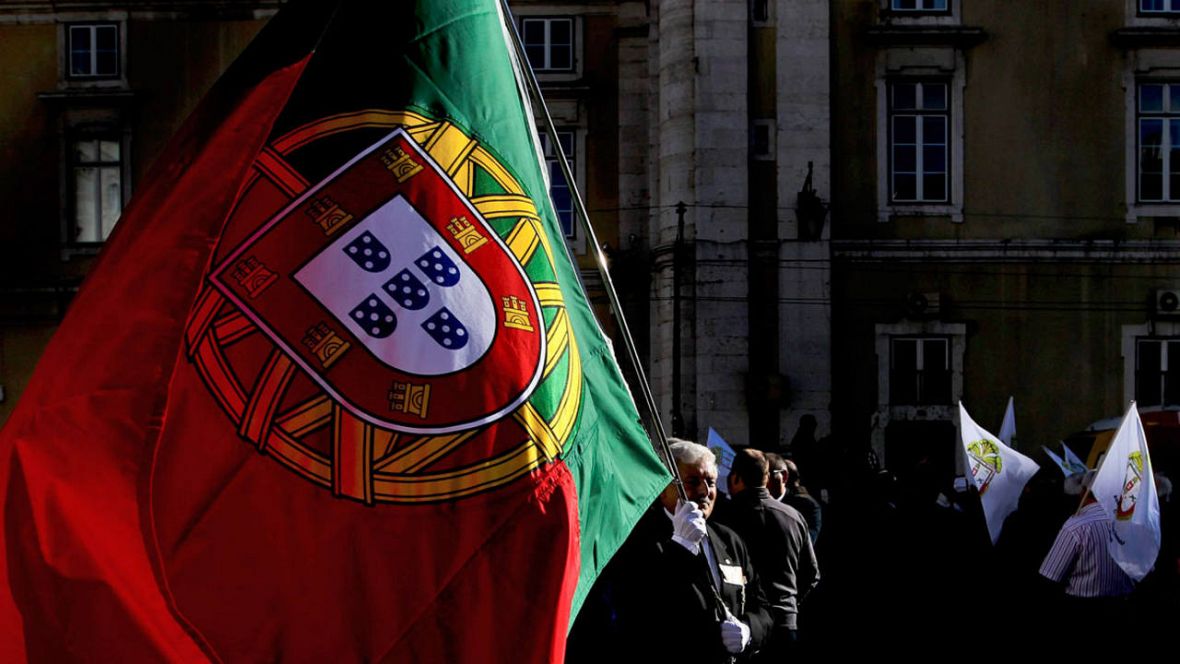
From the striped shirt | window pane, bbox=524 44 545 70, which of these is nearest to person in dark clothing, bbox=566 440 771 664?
the striped shirt

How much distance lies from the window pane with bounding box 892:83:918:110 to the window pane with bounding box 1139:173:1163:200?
11.5 feet

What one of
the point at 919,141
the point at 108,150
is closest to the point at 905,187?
the point at 919,141

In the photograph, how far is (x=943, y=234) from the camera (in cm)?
2517

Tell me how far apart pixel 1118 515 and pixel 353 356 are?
8.24 meters

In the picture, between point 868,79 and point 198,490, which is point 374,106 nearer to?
point 198,490

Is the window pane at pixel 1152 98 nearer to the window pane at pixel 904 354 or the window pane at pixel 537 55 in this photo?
the window pane at pixel 904 354

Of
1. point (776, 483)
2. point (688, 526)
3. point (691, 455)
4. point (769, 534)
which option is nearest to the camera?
point (688, 526)

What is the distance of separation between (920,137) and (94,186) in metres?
12.6

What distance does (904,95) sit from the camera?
2522cm

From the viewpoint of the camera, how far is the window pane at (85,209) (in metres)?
27.2

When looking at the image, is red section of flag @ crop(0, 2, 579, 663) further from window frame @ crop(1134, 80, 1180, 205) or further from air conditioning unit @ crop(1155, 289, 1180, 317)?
window frame @ crop(1134, 80, 1180, 205)

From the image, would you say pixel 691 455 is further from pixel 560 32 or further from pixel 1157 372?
pixel 560 32

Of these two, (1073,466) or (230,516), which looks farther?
(1073,466)

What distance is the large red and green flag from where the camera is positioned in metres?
4.00
